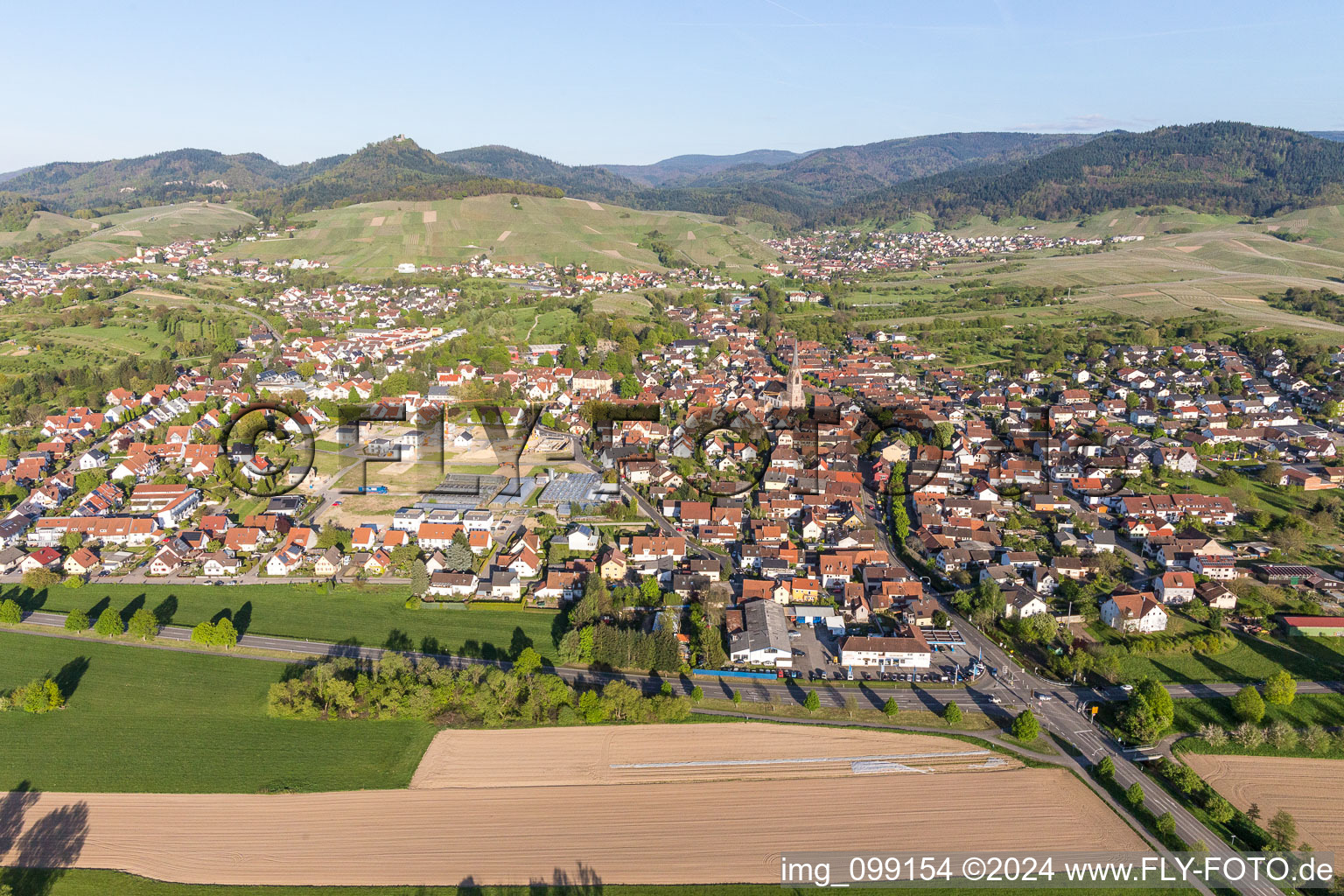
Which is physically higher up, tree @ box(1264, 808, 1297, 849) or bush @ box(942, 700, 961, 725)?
bush @ box(942, 700, 961, 725)

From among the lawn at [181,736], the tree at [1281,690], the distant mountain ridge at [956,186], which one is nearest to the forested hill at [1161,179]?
the distant mountain ridge at [956,186]

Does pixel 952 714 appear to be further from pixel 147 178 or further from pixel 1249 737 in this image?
pixel 147 178

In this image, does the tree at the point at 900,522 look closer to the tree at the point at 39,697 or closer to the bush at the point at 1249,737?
the bush at the point at 1249,737

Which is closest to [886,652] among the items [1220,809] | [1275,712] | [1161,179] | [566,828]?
[1220,809]

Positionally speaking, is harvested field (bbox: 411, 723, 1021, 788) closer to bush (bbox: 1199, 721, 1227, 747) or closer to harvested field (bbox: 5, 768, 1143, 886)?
harvested field (bbox: 5, 768, 1143, 886)

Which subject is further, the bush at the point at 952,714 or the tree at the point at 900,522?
the tree at the point at 900,522

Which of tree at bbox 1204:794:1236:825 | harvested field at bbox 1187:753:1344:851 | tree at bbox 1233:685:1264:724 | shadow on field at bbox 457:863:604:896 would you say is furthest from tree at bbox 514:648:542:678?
tree at bbox 1233:685:1264:724

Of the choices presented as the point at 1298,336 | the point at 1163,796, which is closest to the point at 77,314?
Answer: the point at 1163,796
